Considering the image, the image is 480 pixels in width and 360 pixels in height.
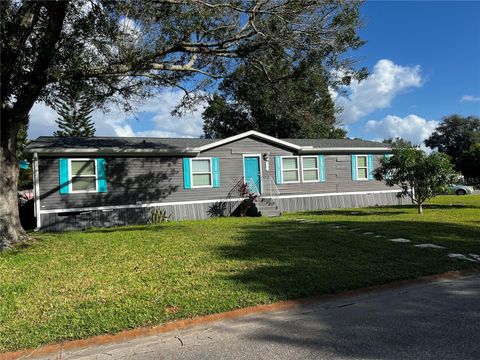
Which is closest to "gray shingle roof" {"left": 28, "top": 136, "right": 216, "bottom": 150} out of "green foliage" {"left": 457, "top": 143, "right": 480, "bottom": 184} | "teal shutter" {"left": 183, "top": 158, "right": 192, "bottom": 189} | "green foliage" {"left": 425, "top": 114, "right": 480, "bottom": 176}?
"teal shutter" {"left": 183, "top": 158, "right": 192, "bottom": 189}

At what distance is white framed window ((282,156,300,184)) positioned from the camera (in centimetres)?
1805

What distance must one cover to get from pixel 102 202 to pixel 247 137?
6.69 meters

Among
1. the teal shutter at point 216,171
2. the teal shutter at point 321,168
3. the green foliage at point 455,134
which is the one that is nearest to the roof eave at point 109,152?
the teal shutter at point 216,171

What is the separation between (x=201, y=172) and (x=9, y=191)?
8002 mm

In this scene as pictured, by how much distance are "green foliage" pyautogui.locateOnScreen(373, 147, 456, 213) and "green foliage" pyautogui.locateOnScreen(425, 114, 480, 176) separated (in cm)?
6217

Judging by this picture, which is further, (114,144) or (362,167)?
(362,167)

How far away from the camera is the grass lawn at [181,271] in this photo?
4656mm

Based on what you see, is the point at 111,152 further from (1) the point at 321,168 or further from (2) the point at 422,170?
(2) the point at 422,170

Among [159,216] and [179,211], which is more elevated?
[179,211]

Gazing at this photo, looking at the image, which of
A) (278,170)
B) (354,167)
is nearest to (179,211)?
(278,170)

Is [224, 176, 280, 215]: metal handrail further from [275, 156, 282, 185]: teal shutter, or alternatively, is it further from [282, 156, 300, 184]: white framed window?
[282, 156, 300, 184]: white framed window

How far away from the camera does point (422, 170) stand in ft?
48.3

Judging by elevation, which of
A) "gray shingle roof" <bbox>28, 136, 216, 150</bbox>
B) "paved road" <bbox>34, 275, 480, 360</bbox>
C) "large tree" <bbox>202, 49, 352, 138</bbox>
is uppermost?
"large tree" <bbox>202, 49, 352, 138</bbox>

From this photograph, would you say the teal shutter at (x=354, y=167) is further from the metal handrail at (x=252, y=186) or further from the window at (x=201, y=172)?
the window at (x=201, y=172)
